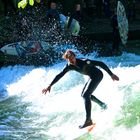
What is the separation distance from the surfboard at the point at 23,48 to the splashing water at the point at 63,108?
1.64 m

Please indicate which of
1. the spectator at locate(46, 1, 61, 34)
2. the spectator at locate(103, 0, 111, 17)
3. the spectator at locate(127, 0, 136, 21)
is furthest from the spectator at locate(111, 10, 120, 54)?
the spectator at locate(127, 0, 136, 21)

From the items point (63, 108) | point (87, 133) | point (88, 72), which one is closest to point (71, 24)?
point (63, 108)

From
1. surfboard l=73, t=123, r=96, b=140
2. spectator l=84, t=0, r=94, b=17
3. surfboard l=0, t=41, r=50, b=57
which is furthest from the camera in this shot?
spectator l=84, t=0, r=94, b=17

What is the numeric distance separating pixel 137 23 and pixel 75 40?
218 inches

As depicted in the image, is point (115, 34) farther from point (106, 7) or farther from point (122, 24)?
point (106, 7)

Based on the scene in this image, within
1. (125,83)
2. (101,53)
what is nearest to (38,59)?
(101,53)

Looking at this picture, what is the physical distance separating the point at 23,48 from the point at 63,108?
6.73 m

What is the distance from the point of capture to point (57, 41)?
20.8 meters

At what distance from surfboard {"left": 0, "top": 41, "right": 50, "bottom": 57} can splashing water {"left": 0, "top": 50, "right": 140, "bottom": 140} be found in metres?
1.64

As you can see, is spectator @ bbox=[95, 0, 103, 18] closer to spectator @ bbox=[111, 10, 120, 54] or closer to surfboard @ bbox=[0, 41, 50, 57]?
spectator @ bbox=[111, 10, 120, 54]

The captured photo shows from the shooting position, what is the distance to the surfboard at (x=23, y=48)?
19.6 m

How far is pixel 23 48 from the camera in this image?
1977 centimetres

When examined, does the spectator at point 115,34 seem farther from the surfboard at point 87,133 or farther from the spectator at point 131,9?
the surfboard at point 87,133

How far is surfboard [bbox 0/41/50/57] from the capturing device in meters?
19.6
